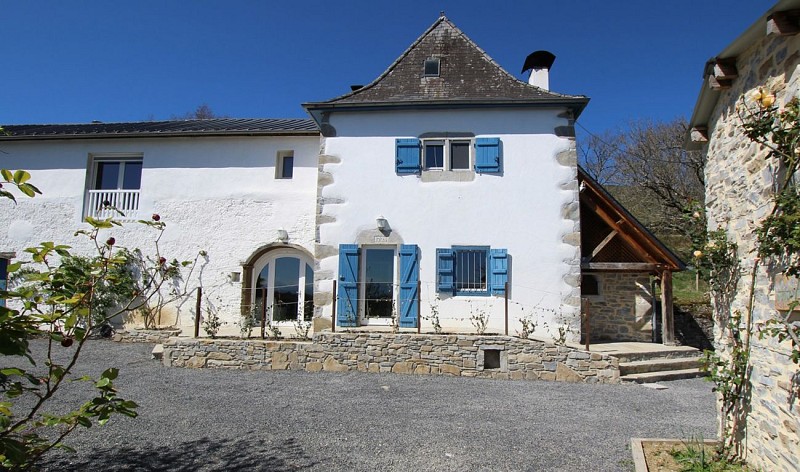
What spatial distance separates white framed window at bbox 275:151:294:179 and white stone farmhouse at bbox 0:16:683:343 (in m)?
0.04

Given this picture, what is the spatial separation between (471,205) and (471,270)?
4.56 ft

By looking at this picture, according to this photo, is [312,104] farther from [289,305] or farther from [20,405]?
[20,405]

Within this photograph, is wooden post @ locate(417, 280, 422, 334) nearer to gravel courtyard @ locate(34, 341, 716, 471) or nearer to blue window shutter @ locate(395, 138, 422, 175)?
gravel courtyard @ locate(34, 341, 716, 471)

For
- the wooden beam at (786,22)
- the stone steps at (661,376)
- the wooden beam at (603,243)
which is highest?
the wooden beam at (786,22)

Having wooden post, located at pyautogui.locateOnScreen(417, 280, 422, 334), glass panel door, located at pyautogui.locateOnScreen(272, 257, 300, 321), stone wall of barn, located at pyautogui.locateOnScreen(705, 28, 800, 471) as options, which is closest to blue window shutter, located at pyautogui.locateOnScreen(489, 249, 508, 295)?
wooden post, located at pyautogui.locateOnScreen(417, 280, 422, 334)

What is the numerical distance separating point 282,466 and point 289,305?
7.35 meters

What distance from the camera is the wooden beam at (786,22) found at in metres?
3.62

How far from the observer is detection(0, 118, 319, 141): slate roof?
38.8ft

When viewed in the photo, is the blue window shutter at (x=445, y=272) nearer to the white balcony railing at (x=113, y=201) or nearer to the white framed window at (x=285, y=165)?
the white framed window at (x=285, y=165)

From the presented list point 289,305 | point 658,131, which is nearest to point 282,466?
point 289,305

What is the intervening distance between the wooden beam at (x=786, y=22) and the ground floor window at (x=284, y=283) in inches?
383

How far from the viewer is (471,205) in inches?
408

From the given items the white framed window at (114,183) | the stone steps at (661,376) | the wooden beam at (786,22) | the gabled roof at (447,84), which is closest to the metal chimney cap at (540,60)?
the gabled roof at (447,84)

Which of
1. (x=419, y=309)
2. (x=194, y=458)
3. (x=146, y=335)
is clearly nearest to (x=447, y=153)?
(x=419, y=309)
